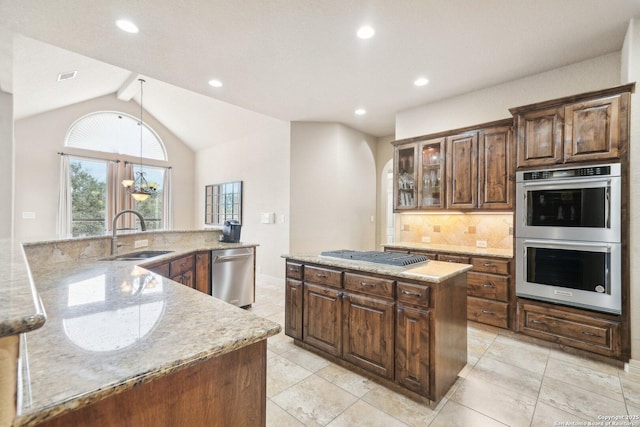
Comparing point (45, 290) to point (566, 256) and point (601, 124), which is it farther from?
point (601, 124)

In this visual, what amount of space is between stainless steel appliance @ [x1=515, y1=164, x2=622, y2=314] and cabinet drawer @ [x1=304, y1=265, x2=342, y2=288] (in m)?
1.95

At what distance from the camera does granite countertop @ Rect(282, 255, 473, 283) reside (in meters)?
1.91

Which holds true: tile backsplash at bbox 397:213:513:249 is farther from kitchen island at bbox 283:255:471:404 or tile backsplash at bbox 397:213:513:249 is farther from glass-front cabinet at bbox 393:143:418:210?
kitchen island at bbox 283:255:471:404

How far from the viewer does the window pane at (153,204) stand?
7.39 metres

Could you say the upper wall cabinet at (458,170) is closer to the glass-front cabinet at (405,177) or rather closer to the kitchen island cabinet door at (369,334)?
the glass-front cabinet at (405,177)

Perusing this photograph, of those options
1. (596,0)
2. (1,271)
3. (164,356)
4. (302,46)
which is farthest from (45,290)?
(596,0)

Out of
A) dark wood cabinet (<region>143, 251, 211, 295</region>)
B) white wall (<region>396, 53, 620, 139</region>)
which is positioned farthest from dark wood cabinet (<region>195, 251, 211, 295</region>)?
white wall (<region>396, 53, 620, 139</region>)

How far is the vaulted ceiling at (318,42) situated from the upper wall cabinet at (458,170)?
637 mm

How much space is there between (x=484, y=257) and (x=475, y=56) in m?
2.10

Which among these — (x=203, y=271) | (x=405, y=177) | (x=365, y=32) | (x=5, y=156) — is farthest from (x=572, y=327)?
(x=5, y=156)

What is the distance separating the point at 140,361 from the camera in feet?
2.47

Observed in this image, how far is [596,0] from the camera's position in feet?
6.99

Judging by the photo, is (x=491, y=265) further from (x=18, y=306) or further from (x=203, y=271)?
(x=18, y=306)

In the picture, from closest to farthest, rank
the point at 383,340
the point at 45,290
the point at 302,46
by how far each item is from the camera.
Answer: the point at 45,290 → the point at 383,340 → the point at 302,46
